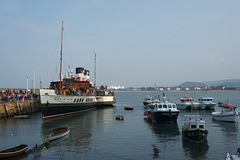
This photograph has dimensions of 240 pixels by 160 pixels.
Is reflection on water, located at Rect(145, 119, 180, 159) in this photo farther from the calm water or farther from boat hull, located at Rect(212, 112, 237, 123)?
boat hull, located at Rect(212, 112, 237, 123)

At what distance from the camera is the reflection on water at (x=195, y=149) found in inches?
972

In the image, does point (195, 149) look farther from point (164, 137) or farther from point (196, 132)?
point (164, 137)

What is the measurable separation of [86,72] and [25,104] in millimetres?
33864

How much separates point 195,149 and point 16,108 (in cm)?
4609

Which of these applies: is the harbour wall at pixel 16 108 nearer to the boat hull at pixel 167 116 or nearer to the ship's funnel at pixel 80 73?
the ship's funnel at pixel 80 73

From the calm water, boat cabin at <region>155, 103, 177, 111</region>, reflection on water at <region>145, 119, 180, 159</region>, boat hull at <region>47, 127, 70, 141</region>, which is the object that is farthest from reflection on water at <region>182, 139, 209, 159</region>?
boat hull at <region>47, 127, 70, 141</region>

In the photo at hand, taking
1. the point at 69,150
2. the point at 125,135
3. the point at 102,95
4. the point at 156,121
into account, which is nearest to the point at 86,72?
the point at 102,95

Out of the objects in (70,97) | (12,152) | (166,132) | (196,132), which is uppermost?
(70,97)

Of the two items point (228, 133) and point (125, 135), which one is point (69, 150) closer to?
point (125, 135)

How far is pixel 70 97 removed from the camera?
194 feet

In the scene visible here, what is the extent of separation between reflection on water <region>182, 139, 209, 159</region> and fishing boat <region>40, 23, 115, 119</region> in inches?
1268

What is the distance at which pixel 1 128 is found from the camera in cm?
3869

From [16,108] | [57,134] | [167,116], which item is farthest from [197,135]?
[16,108]

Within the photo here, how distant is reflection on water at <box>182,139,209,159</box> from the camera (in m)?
24.7
